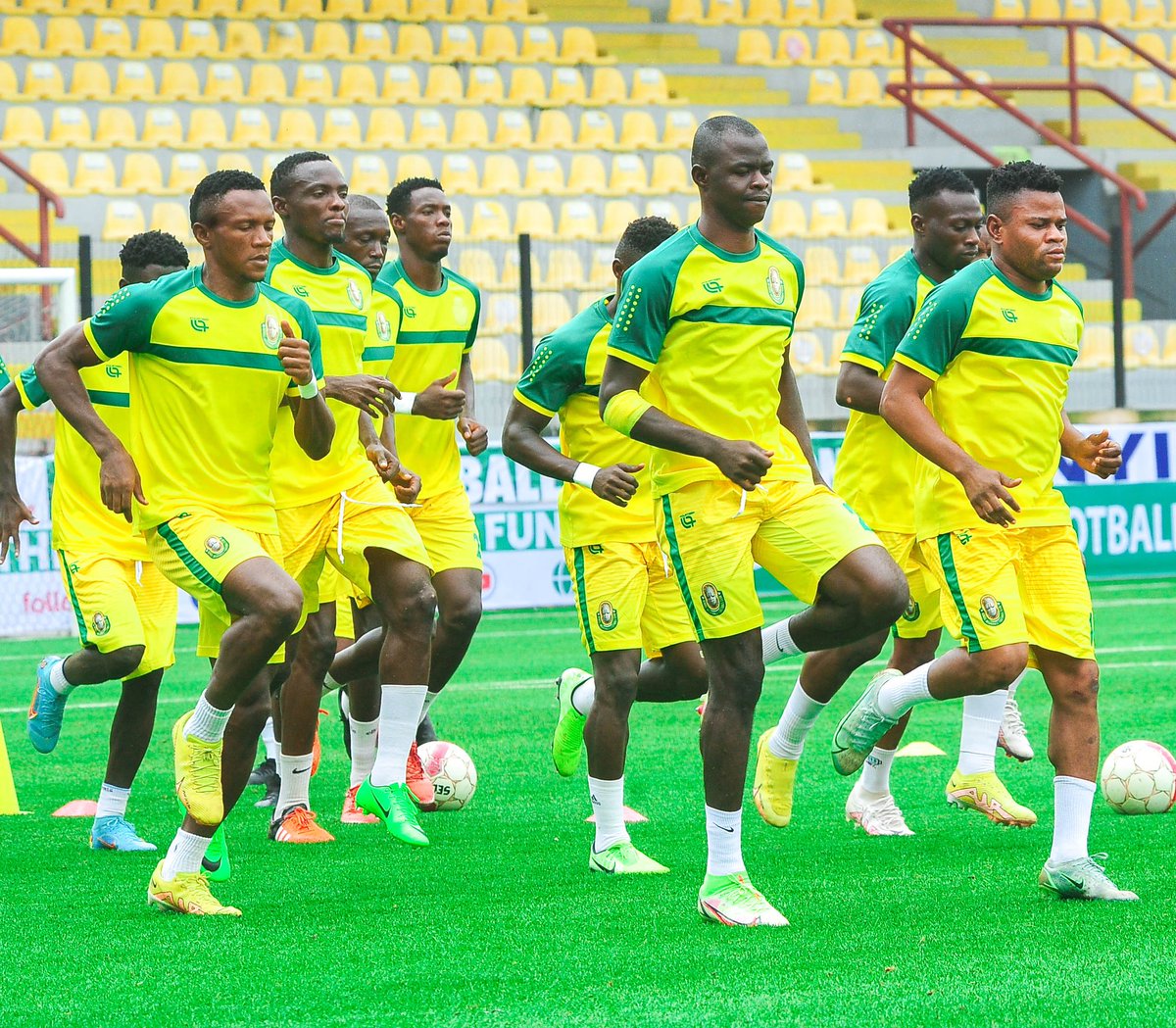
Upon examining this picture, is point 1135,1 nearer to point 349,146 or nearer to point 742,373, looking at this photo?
point 349,146

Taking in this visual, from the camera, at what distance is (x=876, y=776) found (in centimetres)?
742

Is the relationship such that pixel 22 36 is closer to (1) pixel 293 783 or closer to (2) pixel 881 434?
(1) pixel 293 783

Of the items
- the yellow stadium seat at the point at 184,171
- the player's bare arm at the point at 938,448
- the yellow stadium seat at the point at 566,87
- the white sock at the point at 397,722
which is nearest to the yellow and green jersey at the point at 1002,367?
the player's bare arm at the point at 938,448

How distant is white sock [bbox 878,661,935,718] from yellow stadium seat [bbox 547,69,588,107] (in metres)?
17.8

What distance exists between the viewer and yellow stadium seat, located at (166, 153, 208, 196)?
2028cm

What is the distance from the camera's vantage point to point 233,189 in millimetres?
6141

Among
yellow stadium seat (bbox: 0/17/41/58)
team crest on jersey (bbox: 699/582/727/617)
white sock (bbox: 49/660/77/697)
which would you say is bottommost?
white sock (bbox: 49/660/77/697)

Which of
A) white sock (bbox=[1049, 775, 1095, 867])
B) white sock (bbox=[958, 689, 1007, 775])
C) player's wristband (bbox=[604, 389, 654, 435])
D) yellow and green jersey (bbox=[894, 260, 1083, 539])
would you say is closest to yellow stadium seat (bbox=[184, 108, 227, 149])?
white sock (bbox=[958, 689, 1007, 775])

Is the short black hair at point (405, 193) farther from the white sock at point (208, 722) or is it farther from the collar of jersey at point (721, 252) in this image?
the white sock at point (208, 722)

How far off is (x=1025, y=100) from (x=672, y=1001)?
2294cm

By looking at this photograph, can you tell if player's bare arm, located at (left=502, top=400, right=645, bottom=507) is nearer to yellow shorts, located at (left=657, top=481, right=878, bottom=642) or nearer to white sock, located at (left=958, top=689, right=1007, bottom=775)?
yellow shorts, located at (left=657, top=481, right=878, bottom=642)

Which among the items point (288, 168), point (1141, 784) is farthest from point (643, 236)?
point (1141, 784)

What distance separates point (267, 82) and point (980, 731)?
1709 cm

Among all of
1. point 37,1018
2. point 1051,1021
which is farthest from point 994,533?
point 37,1018
